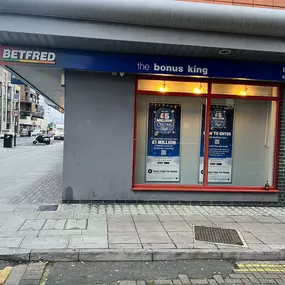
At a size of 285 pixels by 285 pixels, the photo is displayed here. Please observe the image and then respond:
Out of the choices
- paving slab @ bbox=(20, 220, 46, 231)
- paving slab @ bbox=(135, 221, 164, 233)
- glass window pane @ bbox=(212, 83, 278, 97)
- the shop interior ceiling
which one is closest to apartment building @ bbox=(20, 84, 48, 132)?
glass window pane @ bbox=(212, 83, 278, 97)

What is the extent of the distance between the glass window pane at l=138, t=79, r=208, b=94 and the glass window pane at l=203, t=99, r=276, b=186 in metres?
0.55

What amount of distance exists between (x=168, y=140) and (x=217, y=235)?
3.19 m

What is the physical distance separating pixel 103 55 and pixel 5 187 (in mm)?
5053

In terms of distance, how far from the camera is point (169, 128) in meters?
7.88

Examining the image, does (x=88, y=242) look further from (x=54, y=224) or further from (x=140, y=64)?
(x=140, y=64)

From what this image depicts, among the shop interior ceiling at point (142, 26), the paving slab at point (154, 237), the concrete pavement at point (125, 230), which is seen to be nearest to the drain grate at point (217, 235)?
the concrete pavement at point (125, 230)

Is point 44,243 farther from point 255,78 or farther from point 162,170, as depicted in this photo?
point 255,78

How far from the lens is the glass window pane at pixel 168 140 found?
7.77m

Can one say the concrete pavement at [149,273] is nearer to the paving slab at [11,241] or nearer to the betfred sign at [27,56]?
the paving slab at [11,241]

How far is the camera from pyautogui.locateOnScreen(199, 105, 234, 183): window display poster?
793 centimetres

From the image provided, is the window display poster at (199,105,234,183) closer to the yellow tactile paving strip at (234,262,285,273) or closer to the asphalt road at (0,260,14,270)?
the yellow tactile paving strip at (234,262,285,273)

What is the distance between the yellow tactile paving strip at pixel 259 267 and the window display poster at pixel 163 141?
373 cm

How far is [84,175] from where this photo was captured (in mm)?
7098

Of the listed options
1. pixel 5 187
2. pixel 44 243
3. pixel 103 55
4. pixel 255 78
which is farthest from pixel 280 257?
pixel 5 187
